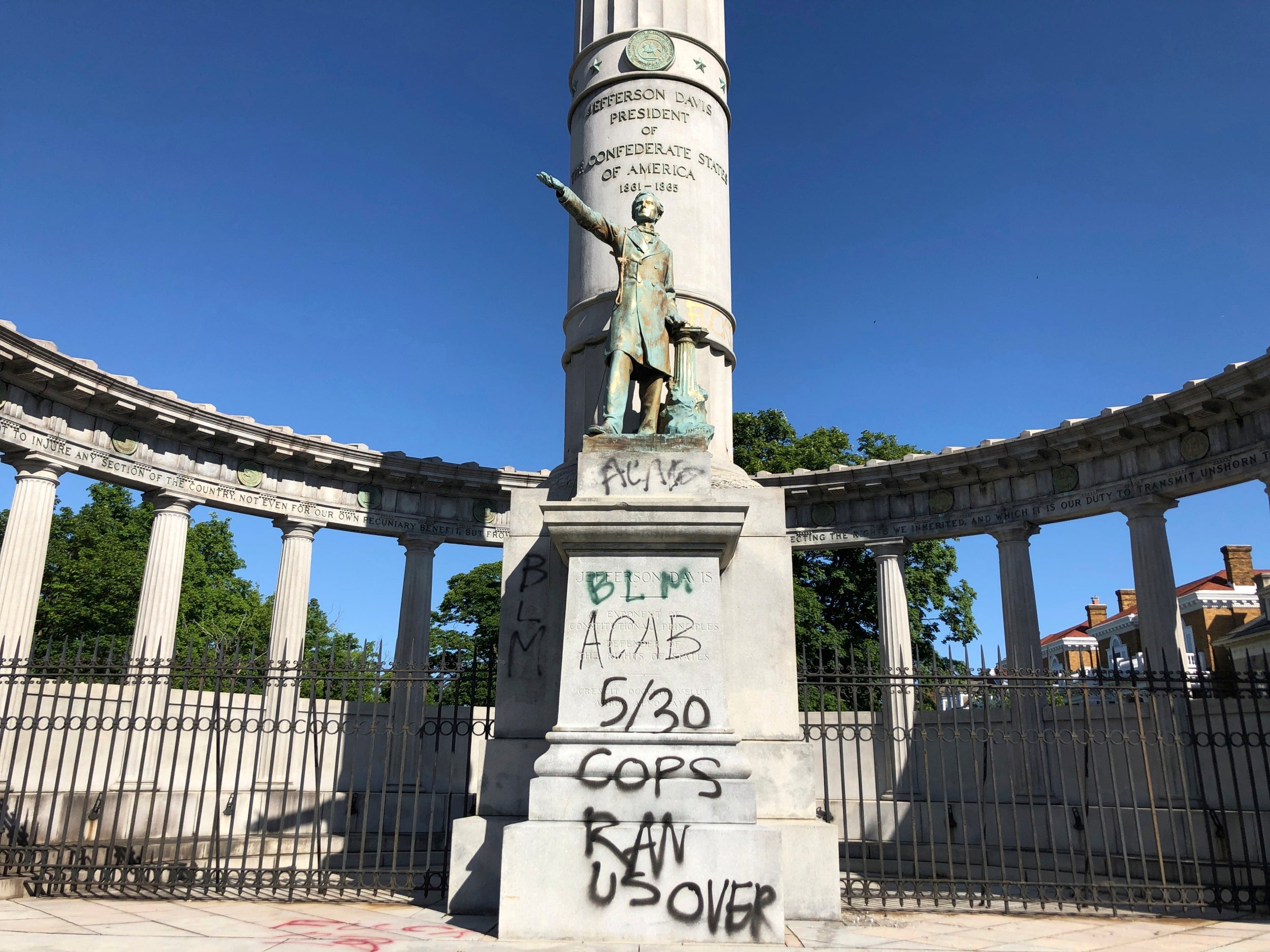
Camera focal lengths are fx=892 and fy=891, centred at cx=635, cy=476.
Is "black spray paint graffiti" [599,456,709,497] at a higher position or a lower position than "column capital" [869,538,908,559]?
lower

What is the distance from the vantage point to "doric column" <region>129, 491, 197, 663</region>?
22344 millimetres

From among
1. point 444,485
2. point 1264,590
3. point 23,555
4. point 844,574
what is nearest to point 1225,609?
point 1264,590

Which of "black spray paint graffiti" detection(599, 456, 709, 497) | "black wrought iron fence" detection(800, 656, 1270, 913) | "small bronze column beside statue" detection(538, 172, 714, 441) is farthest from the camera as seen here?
"black wrought iron fence" detection(800, 656, 1270, 913)

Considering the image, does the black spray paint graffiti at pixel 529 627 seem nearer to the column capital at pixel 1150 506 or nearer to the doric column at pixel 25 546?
the doric column at pixel 25 546

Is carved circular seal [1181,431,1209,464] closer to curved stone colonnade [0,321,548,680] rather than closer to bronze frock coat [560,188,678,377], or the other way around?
bronze frock coat [560,188,678,377]

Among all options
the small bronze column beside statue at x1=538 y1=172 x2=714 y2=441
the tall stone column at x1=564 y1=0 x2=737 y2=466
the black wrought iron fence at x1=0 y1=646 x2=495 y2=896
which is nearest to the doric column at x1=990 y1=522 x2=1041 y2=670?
the tall stone column at x1=564 y1=0 x2=737 y2=466

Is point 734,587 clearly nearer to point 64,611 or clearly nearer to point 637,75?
point 637,75

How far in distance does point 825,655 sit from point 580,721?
3262 centimetres

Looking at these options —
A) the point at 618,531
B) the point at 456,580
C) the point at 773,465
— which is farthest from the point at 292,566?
the point at 456,580

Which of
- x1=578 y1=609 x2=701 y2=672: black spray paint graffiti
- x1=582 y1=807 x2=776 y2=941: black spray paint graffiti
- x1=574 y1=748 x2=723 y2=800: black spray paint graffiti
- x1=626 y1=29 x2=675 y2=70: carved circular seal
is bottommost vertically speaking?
x1=582 y1=807 x2=776 y2=941: black spray paint graffiti

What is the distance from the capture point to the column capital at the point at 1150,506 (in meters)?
21.9

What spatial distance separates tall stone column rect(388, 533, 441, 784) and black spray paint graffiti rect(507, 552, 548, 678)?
11936mm

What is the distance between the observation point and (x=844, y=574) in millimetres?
39844

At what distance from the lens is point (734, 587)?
11.9 meters
